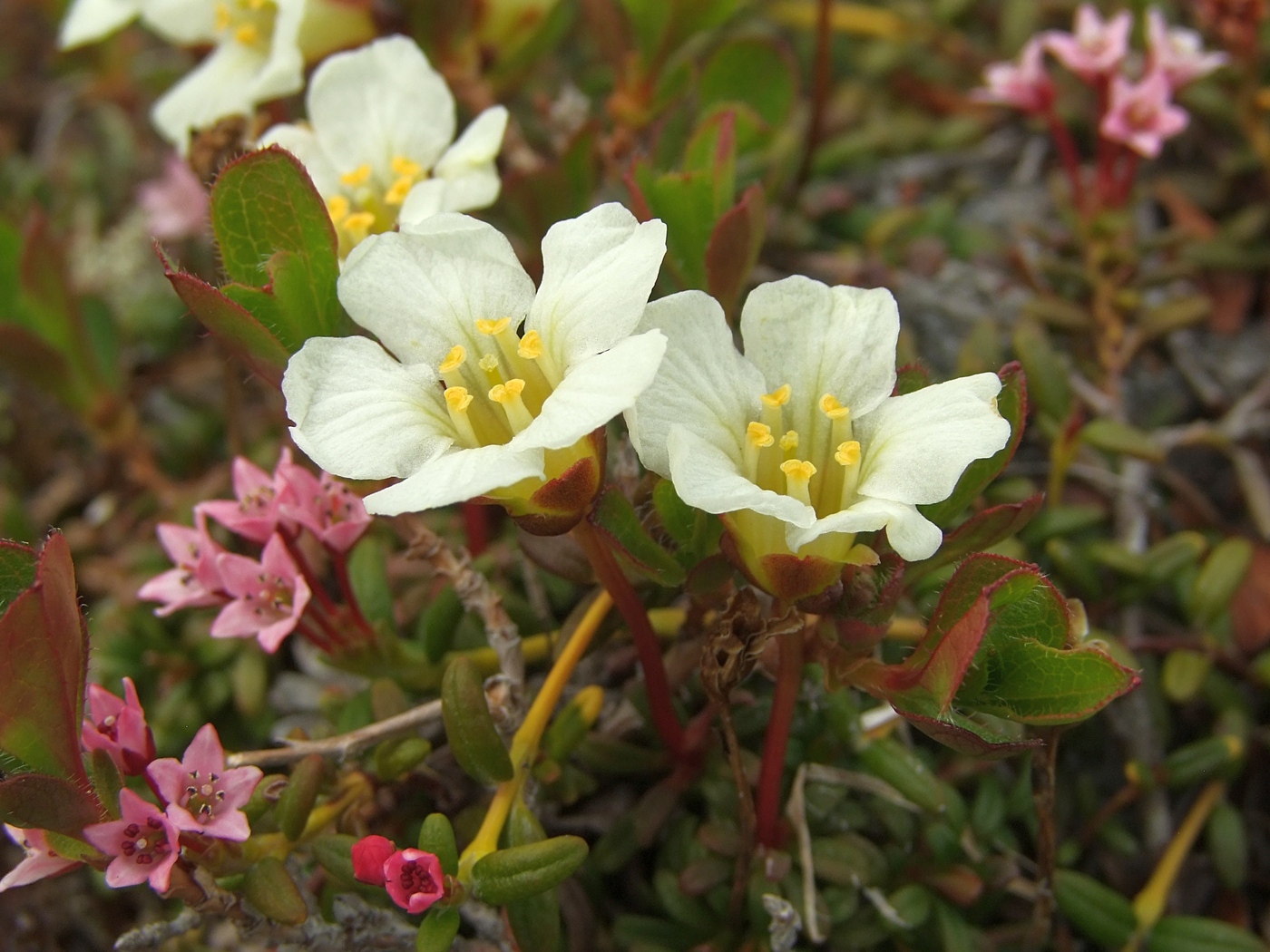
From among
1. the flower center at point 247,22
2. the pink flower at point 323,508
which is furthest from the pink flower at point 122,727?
the flower center at point 247,22

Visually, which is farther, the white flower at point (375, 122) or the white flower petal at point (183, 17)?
the white flower petal at point (183, 17)

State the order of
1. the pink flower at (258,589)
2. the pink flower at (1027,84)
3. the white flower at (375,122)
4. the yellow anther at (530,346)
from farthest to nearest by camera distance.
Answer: the pink flower at (1027,84), the white flower at (375,122), the pink flower at (258,589), the yellow anther at (530,346)

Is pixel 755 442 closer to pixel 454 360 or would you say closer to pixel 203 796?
pixel 454 360

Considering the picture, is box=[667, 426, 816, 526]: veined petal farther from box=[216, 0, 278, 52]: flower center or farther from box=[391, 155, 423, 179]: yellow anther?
box=[216, 0, 278, 52]: flower center

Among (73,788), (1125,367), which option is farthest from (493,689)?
(1125,367)

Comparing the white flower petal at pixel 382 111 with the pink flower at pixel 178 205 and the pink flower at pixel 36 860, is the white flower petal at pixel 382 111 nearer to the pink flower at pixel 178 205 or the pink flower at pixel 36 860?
the pink flower at pixel 36 860

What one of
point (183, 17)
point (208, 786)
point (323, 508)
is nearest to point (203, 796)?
point (208, 786)

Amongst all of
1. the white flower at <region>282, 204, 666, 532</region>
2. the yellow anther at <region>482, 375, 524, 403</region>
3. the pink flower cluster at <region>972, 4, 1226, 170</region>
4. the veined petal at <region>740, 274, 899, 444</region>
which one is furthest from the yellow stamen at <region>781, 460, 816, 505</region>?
the pink flower cluster at <region>972, 4, 1226, 170</region>
